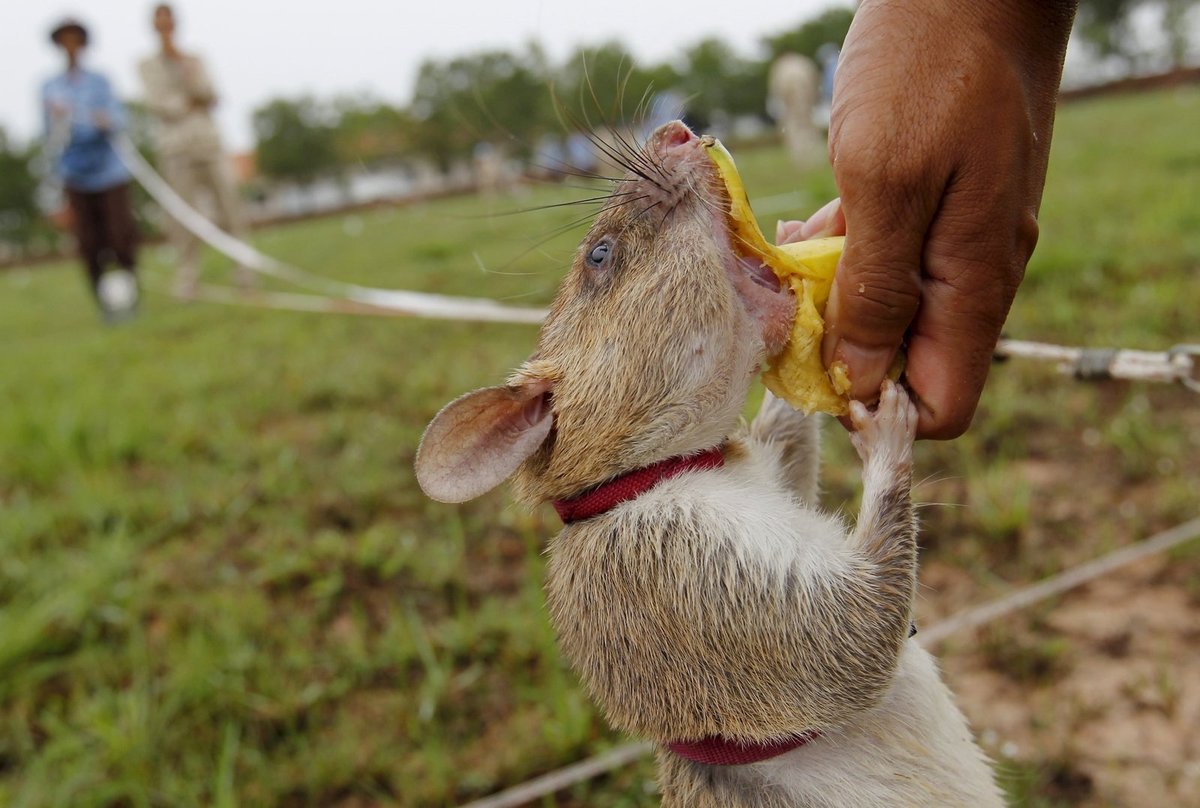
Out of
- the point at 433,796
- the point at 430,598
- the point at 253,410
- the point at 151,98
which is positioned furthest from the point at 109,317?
the point at 433,796

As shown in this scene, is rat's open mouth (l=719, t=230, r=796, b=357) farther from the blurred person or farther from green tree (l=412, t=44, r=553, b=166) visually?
green tree (l=412, t=44, r=553, b=166)

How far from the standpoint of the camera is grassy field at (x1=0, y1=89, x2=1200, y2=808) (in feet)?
8.02

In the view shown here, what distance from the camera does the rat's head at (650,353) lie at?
5.33ft

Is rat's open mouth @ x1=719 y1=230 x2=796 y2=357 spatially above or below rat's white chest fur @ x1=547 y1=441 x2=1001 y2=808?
above

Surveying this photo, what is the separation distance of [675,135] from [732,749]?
110 centimetres

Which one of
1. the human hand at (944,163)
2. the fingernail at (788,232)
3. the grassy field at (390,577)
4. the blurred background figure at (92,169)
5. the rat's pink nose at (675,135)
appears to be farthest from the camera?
the blurred background figure at (92,169)

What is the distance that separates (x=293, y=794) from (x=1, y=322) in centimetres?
1091

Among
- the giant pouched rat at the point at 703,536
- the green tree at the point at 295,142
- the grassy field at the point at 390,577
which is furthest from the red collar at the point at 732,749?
the green tree at the point at 295,142

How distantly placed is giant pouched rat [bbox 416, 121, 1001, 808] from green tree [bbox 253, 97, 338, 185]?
71656mm

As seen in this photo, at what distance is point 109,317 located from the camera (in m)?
9.09

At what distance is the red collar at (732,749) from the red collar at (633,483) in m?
0.43

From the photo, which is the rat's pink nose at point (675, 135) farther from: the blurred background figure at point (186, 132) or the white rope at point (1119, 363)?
the blurred background figure at point (186, 132)

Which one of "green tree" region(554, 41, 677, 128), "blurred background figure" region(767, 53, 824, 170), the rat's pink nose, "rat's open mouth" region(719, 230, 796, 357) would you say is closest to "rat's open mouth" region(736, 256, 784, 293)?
"rat's open mouth" region(719, 230, 796, 357)

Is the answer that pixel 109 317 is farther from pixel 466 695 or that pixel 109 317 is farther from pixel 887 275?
pixel 887 275
